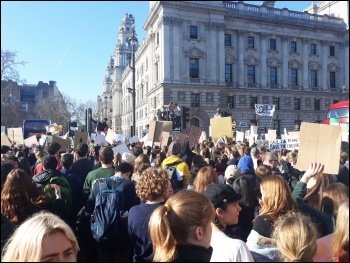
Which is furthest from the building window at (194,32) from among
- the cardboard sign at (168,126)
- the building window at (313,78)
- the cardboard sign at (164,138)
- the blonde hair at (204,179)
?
the blonde hair at (204,179)

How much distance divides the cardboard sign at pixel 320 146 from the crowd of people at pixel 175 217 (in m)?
0.07

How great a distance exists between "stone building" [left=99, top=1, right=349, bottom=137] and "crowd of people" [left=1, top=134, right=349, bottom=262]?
36480 mm

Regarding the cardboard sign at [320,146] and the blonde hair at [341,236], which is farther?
the cardboard sign at [320,146]

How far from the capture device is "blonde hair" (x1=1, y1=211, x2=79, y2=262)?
1778 millimetres

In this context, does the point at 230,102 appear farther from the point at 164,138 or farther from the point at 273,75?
the point at 164,138

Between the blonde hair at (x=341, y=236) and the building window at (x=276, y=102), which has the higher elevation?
the building window at (x=276, y=102)

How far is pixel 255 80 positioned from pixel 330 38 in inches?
519

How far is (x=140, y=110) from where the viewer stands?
5512cm

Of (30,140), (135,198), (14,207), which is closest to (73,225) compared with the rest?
(135,198)

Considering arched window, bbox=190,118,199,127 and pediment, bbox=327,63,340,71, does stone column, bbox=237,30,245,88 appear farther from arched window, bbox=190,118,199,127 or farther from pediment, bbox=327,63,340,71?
pediment, bbox=327,63,340,71

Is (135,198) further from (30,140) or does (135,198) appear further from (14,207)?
(30,140)

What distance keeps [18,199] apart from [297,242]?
7.92 feet

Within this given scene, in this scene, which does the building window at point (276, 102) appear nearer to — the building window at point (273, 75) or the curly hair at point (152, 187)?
the building window at point (273, 75)

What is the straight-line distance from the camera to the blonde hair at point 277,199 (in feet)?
10.0
